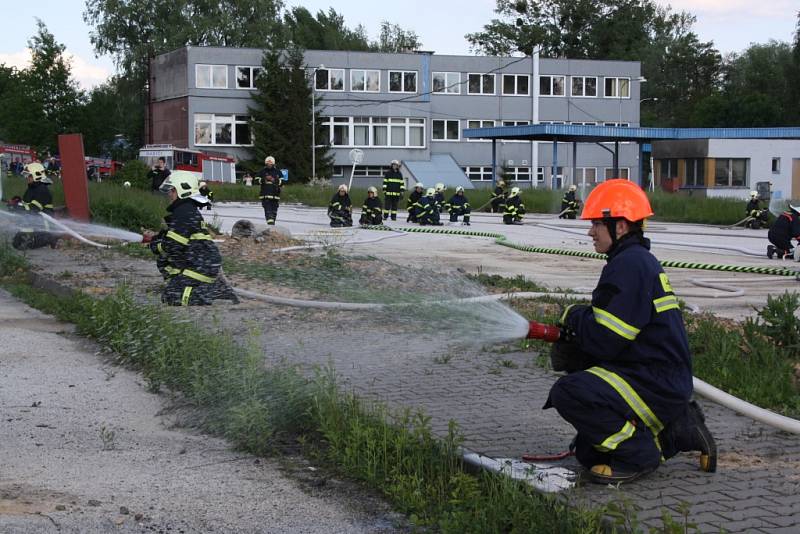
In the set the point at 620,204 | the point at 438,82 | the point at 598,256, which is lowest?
the point at 598,256

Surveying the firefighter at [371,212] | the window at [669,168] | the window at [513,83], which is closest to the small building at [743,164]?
the window at [669,168]

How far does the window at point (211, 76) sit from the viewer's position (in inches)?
2544

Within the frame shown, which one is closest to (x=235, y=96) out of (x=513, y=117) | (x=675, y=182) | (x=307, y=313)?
(x=513, y=117)

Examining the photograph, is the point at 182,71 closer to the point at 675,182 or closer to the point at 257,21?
the point at 257,21

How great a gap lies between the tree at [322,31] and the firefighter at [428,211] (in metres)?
63.7

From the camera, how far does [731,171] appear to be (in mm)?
58500

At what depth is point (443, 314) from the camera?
7.60 meters

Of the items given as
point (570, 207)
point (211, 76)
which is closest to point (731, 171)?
point (570, 207)

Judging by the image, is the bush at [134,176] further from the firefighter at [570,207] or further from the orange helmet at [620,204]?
the orange helmet at [620,204]

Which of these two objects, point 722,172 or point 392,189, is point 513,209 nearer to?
point 392,189

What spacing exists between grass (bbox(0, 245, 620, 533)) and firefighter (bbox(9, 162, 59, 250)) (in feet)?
31.3

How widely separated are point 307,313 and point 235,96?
57.7 metres

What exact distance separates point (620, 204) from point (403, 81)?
65092 mm

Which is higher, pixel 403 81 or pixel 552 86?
pixel 403 81
